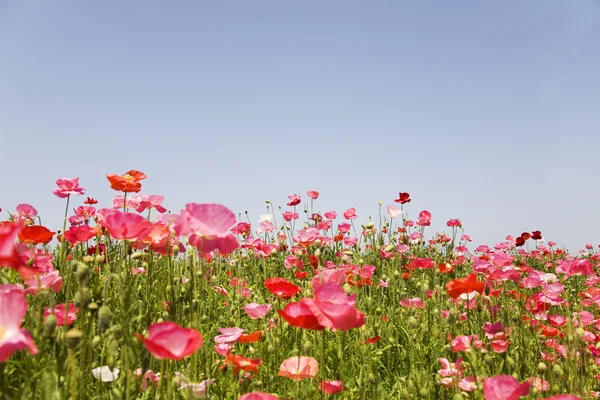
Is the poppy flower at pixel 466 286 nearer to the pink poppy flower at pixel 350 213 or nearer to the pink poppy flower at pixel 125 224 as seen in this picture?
the pink poppy flower at pixel 125 224

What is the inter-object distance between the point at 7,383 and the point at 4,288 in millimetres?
615

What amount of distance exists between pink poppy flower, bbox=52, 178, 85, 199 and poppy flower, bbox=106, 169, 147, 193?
0.47 m

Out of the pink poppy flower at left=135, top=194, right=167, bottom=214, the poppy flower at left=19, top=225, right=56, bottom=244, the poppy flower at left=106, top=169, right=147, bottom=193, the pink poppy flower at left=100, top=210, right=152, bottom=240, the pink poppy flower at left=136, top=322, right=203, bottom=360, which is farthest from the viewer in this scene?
the pink poppy flower at left=135, top=194, right=167, bottom=214

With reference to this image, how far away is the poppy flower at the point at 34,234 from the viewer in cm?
249

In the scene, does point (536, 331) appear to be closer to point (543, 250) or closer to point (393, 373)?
point (393, 373)

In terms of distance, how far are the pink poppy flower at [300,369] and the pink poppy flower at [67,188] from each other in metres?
2.05

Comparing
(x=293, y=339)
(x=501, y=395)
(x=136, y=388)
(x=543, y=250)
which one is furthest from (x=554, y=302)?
(x=543, y=250)

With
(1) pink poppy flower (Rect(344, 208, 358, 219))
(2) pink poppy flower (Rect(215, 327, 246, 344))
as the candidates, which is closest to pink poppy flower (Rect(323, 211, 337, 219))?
(1) pink poppy flower (Rect(344, 208, 358, 219))

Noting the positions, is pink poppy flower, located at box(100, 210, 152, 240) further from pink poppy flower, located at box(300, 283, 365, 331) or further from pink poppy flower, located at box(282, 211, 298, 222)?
pink poppy flower, located at box(282, 211, 298, 222)

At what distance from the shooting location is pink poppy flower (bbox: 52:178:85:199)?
3.21 metres

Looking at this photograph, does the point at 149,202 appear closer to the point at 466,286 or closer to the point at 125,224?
the point at 125,224

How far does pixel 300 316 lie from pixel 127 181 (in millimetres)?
1855

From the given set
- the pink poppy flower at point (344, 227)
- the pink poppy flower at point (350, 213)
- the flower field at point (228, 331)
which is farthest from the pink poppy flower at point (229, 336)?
the pink poppy flower at point (350, 213)

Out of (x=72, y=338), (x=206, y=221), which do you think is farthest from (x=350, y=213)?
(x=72, y=338)
